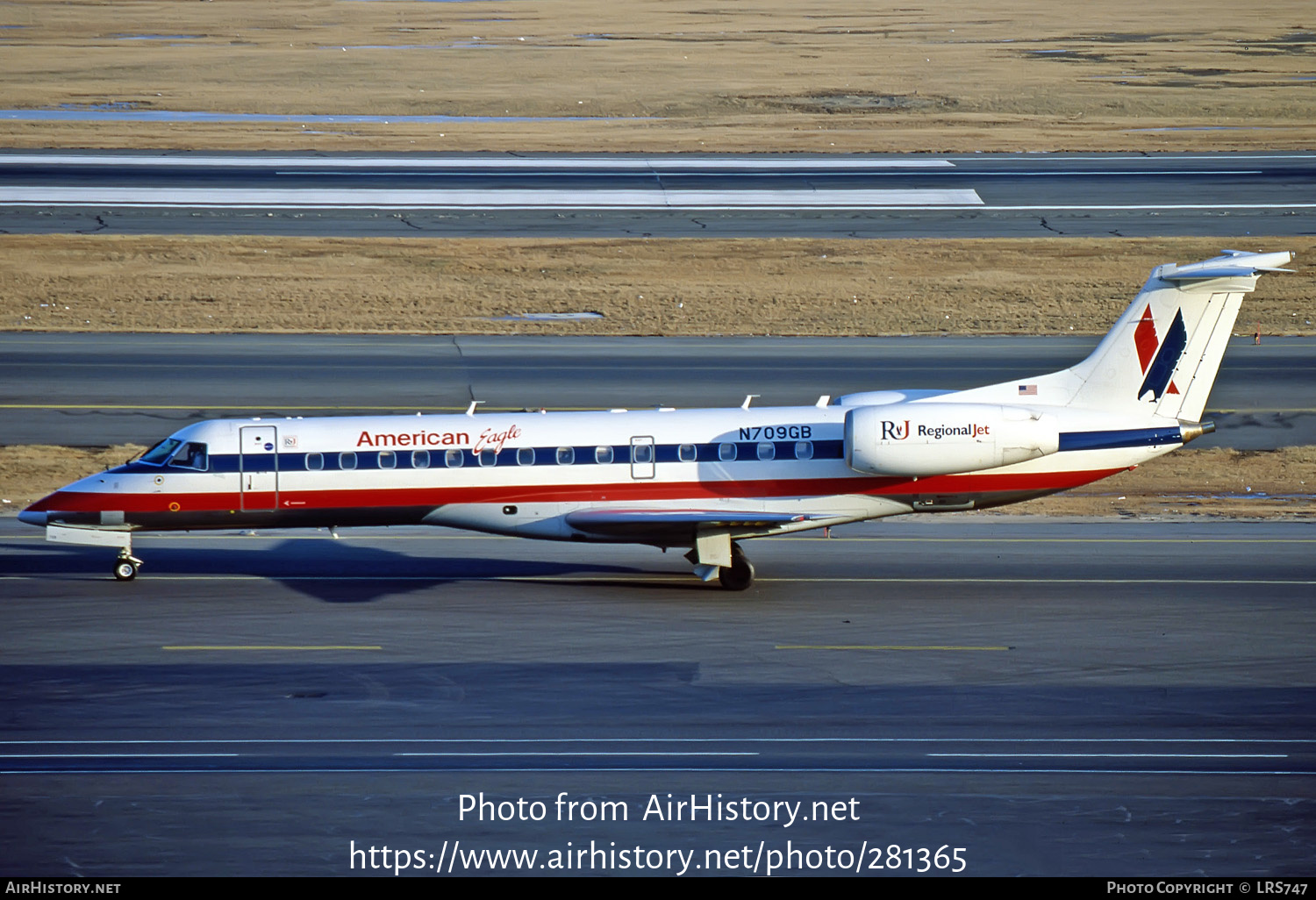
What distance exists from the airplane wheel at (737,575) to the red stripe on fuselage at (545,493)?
1160 mm

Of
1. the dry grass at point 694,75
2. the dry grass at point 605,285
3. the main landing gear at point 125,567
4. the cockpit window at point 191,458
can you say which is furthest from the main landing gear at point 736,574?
the dry grass at point 694,75

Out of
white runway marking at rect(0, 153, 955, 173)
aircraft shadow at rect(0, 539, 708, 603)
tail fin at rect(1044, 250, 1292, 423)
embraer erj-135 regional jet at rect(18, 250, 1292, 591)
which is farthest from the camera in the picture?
white runway marking at rect(0, 153, 955, 173)

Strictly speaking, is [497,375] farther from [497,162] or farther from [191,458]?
[497,162]

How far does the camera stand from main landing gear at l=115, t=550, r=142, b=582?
27.0 m

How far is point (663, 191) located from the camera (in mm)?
63188

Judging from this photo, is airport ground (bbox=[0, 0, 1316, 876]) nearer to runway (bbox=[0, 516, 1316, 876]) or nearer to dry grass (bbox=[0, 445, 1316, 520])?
runway (bbox=[0, 516, 1316, 876])

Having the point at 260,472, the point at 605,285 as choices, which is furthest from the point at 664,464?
the point at 605,285

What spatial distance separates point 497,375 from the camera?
4184 cm

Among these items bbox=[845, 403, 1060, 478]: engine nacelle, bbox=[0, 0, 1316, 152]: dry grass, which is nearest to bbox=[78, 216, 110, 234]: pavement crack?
bbox=[0, 0, 1316, 152]: dry grass

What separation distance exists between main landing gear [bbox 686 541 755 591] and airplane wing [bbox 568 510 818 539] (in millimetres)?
754

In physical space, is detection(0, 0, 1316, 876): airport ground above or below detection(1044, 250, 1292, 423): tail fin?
below

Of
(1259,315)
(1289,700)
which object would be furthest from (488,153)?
(1289,700)

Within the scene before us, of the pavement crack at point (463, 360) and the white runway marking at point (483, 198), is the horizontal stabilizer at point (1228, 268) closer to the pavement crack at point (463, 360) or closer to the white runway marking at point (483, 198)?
the pavement crack at point (463, 360)

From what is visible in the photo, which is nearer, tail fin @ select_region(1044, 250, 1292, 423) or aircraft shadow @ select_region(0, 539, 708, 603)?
tail fin @ select_region(1044, 250, 1292, 423)
